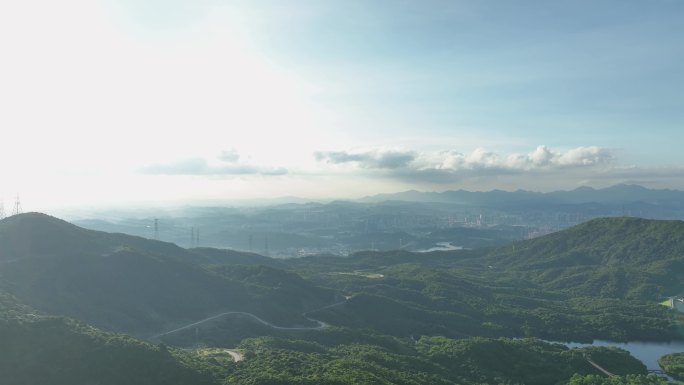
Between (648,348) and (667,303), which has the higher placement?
(667,303)

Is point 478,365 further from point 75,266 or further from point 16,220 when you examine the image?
point 16,220

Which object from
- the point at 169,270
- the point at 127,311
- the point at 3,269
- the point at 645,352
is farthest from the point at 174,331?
the point at 645,352

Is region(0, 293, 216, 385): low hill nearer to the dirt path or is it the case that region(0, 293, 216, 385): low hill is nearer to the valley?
the valley

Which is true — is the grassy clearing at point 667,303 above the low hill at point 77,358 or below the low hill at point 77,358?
below

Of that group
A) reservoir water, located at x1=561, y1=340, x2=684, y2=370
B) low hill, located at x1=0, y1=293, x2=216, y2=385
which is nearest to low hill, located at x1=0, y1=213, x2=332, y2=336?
low hill, located at x1=0, y1=293, x2=216, y2=385

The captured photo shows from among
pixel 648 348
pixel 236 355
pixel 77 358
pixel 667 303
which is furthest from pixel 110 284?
pixel 667 303

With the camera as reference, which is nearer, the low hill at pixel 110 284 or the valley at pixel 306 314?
the valley at pixel 306 314

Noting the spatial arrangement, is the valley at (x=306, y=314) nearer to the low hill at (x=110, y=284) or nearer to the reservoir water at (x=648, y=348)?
the low hill at (x=110, y=284)

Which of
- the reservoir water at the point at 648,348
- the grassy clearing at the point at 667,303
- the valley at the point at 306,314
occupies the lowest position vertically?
the reservoir water at the point at 648,348

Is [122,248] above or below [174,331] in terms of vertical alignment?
above

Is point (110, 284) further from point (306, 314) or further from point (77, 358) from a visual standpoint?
point (77, 358)

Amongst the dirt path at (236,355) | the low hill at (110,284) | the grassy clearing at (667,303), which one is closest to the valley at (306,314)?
the low hill at (110,284)
